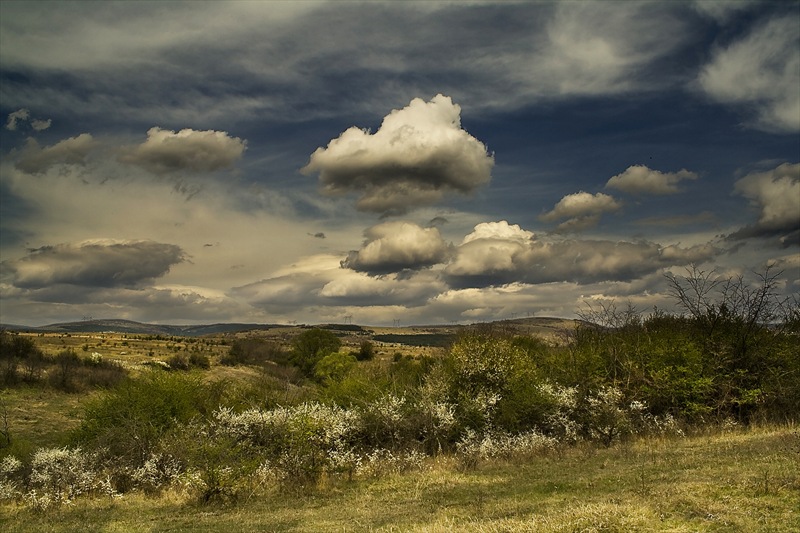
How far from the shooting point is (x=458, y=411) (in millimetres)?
31922

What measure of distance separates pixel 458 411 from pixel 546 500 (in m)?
16.0

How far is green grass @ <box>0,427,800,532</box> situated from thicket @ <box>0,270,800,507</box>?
184 cm

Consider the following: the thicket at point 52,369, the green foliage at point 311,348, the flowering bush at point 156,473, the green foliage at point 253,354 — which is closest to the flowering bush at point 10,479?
the flowering bush at point 156,473

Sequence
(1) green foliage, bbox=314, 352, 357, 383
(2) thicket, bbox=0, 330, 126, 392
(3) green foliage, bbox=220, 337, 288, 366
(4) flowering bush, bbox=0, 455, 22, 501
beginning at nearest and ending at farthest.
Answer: (4) flowering bush, bbox=0, 455, 22, 501 → (2) thicket, bbox=0, 330, 126, 392 → (1) green foliage, bbox=314, 352, 357, 383 → (3) green foliage, bbox=220, 337, 288, 366

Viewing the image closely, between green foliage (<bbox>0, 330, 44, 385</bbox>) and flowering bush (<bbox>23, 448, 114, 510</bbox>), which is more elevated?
green foliage (<bbox>0, 330, 44, 385</bbox>)

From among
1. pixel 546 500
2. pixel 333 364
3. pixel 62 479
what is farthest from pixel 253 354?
pixel 546 500

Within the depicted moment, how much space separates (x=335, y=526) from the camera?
50.8ft

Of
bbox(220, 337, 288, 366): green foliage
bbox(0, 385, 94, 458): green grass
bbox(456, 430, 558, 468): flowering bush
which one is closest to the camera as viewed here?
bbox(456, 430, 558, 468): flowering bush

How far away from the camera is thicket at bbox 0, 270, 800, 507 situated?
25734 mm

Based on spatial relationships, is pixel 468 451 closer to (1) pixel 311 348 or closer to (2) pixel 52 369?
(2) pixel 52 369

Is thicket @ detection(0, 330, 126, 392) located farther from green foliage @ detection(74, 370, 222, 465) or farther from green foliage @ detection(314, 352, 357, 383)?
green foliage @ detection(314, 352, 357, 383)

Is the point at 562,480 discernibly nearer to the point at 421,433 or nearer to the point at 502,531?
the point at 502,531

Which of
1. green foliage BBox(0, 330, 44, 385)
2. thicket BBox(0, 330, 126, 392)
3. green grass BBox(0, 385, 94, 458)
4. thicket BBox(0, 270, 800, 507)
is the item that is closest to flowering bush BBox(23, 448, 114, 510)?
thicket BBox(0, 270, 800, 507)

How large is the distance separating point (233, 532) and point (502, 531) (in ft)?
28.3
